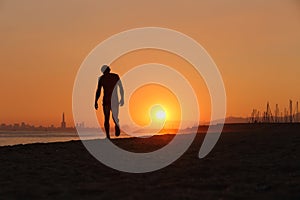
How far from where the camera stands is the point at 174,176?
12492 millimetres

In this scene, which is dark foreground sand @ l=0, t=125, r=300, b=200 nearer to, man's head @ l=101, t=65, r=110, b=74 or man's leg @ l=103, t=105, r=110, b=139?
man's leg @ l=103, t=105, r=110, b=139

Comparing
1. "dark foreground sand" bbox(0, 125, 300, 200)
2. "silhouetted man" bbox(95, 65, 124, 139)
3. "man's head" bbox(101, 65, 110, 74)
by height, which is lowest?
"dark foreground sand" bbox(0, 125, 300, 200)

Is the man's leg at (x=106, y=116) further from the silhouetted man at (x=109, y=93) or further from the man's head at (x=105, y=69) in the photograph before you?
the man's head at (x=105, y=69)

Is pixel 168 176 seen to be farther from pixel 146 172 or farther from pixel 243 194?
pixel 243 194

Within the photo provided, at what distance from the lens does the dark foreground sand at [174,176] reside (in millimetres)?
10391

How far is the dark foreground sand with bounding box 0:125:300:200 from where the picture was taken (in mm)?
10391

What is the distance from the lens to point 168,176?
12508mm

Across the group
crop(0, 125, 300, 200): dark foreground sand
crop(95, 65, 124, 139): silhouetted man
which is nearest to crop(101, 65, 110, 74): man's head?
crop(95, 65, 124, 139): silhouetted man

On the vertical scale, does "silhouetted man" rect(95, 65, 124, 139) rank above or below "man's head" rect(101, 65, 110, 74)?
below

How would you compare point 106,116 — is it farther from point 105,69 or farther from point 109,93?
point 105,69

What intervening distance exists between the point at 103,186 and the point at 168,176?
174 centimetres

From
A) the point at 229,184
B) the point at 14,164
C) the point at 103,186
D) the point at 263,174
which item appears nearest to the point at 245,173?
the point at 263,174

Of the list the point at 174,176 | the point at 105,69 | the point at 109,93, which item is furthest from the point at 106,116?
the point at 174,176

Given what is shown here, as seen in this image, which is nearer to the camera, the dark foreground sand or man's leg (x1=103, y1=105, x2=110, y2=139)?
the dark foreground sand
